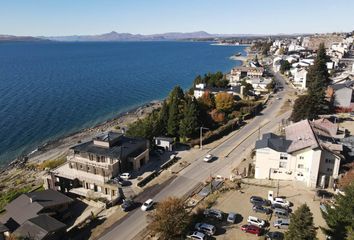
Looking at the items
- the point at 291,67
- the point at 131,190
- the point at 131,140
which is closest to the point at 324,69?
the point at 291,67

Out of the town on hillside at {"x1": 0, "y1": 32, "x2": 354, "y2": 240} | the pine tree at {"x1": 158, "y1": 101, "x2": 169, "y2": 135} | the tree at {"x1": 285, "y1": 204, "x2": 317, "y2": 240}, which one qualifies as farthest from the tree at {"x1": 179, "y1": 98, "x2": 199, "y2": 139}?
the tree at {"x1": 285, "y1": 204, "x2": 317, "y2": 240}

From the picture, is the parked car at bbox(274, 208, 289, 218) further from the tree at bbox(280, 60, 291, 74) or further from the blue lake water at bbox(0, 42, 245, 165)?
the tree at bbox(280, 60, 291, 74)

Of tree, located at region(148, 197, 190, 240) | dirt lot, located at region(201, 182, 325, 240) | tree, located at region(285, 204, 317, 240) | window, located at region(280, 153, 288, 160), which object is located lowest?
dirt lot, located at region(201, 182, 325, 240)

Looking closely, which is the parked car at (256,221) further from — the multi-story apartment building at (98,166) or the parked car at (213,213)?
the multi-story apartment building at (98,166)

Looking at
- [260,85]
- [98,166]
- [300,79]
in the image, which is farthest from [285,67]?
[98,166]

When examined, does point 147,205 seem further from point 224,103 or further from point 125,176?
point 224,103

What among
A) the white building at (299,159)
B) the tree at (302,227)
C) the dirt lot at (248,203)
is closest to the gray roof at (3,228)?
the dirt lot at (248,203)
